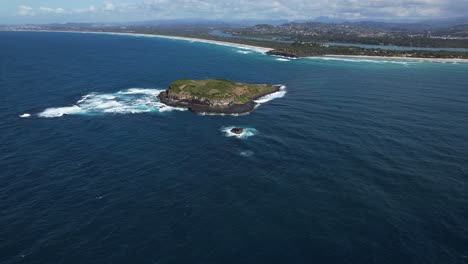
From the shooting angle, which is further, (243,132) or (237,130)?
(243,132)

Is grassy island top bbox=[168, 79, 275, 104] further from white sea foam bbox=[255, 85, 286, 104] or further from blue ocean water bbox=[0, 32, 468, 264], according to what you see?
blue ocean water bbox=[0, 32, 468, 264]

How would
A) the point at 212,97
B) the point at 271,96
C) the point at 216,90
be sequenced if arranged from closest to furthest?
the point at 212,97 → the point at 216,90 → the point at 271,96

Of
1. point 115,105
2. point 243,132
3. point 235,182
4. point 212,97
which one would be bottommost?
point 235,182

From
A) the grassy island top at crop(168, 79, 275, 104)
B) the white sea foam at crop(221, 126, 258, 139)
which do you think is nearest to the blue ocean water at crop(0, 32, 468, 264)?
the white sea foam at crop(221, 126, 258, 139)

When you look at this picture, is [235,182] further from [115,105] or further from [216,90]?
[115,105]

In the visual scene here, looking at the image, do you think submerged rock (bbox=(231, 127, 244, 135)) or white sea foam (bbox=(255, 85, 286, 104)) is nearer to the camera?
submerged rock (bbox=(231, 127, 244, 135))

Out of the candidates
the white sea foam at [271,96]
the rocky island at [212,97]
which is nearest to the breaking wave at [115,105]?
the rocky island at [212,97]

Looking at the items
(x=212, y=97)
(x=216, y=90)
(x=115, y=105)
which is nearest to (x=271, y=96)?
(x=216, y=90)
